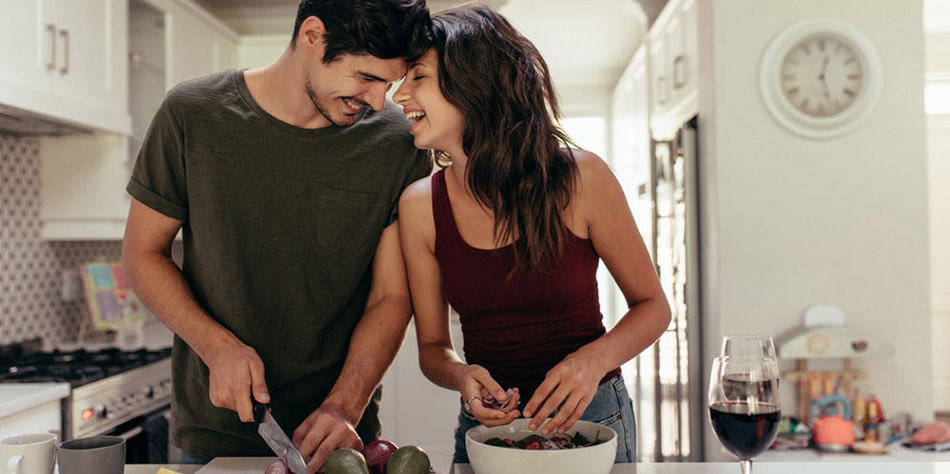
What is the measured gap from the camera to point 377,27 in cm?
140

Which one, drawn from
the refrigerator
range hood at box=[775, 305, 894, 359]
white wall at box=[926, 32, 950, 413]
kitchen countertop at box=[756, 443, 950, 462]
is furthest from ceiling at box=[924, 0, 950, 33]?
kitchen countertop at box=[756, 443, 950, 462]

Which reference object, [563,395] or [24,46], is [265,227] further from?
[24,46]

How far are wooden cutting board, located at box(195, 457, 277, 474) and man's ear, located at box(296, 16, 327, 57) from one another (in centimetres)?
69

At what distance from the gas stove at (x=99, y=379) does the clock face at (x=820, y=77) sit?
2.48 metres

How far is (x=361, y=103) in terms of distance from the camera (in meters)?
1.51

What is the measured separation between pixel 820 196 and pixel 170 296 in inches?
94.1

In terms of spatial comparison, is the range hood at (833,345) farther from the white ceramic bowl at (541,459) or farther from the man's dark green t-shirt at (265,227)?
the white ceramic bowl at (541,459)

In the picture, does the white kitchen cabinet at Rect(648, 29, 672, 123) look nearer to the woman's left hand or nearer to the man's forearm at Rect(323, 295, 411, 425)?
the man's forearm at Rect(323, 295, 411, 425)

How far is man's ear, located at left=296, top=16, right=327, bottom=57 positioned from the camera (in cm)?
146

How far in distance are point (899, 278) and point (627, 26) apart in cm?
251

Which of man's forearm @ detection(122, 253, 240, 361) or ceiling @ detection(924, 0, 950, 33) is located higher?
ceiling @ detection(924, 0, 950, 33)

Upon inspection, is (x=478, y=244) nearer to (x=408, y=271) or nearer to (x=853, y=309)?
(x=408, y=271)

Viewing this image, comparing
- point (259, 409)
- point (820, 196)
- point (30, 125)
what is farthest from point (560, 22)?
point (259, 409)

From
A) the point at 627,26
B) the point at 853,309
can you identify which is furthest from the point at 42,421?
the point at 627,26
